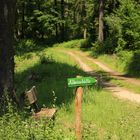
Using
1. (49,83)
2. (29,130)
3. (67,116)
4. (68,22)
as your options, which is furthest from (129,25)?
(68,22)

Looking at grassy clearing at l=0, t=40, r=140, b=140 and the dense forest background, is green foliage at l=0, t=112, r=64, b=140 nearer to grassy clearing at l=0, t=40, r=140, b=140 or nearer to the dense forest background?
grassy clearing at l=0, t=40, r=140, b=140

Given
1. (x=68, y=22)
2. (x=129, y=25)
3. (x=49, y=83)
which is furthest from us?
(x=68, y=22)

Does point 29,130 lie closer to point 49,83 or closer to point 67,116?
point 67,116

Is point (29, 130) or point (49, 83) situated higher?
point (29, 130)

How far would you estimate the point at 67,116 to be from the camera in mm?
11266

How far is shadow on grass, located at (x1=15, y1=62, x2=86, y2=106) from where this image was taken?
13.8 metres

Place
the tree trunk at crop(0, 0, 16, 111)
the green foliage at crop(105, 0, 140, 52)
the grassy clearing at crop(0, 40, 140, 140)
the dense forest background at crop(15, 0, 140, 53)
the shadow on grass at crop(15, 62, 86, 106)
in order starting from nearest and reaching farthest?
the grassy clearing at crop(0, 40, 140, 140) < the tree trunk at crop(0, 0, 16, 111) < the shadow on grass at crop(15, 62, 86, 106) < the green foliage at crop(105, 0, 140, 52) < the dense forest background at crop(15, 0, 140, 53)

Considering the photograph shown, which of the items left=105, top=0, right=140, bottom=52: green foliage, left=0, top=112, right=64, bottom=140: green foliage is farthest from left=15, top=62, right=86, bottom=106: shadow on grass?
left=105, top=0, right=140, bottom=52: green foliage

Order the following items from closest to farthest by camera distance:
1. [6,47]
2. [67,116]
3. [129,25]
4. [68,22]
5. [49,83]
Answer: [6,47] → [67,116] → [49,83] → [129,25] → [68,22]

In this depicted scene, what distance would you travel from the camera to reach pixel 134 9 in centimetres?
2711

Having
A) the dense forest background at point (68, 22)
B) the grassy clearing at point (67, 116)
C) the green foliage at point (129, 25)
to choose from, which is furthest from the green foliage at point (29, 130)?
the dense forest background at point (68, 22)

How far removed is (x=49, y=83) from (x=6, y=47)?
21.1 ft

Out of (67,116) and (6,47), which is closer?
(6,47)

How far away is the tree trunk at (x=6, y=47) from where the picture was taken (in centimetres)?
1100
